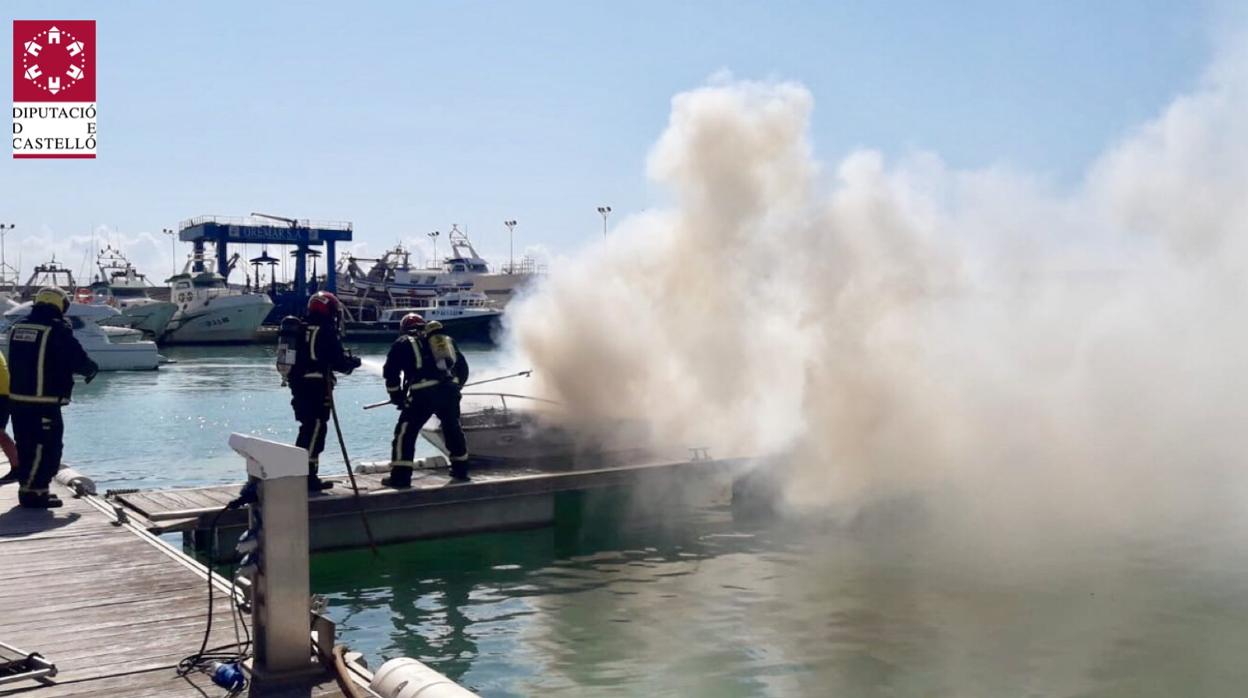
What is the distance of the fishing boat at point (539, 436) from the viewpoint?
1603cm

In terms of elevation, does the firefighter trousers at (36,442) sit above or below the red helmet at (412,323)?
below

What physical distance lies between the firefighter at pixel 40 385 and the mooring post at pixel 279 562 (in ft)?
19.0

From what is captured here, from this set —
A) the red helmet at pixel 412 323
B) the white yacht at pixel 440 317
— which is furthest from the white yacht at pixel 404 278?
the red helmet at pixel 412 323

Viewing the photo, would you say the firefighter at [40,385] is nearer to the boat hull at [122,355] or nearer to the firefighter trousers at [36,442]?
the firefighter trousers at [36,442]

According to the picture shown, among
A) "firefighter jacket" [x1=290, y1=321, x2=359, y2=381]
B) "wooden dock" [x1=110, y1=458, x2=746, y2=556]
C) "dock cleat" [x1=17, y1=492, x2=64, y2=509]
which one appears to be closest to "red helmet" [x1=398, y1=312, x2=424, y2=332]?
"firefighter jacket" [x1=290, y1=321, x2=359, y2=381]

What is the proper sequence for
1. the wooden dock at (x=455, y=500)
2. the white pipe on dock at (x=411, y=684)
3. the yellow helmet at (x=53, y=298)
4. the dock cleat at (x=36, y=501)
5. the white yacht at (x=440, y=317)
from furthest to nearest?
1. the white yacht at (x=440, y=317)
2. the wooden dock at (x=455, y=500)
3. the dock cleat at (x=36, y=501)
4. the yellow helmet at (x=53, y=298)
5. the white pipe on dock at (x=411, y=684)

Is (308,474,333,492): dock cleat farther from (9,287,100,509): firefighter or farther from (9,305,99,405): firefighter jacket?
(9,305,99,405): firefighter jacket

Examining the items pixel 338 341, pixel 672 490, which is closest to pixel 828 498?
pixel 672 490

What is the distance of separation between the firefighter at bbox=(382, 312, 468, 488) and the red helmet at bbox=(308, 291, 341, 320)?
1211 millimetres

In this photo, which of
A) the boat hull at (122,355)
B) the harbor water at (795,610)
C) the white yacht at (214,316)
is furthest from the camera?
the white yacht at (214,316)

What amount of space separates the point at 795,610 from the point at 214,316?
263 ft

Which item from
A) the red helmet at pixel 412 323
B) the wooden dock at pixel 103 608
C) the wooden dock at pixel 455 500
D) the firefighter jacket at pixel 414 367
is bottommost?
the wooden dock at pixel 455 500

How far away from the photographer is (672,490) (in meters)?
16.0

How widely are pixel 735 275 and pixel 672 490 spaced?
13.8 feet
